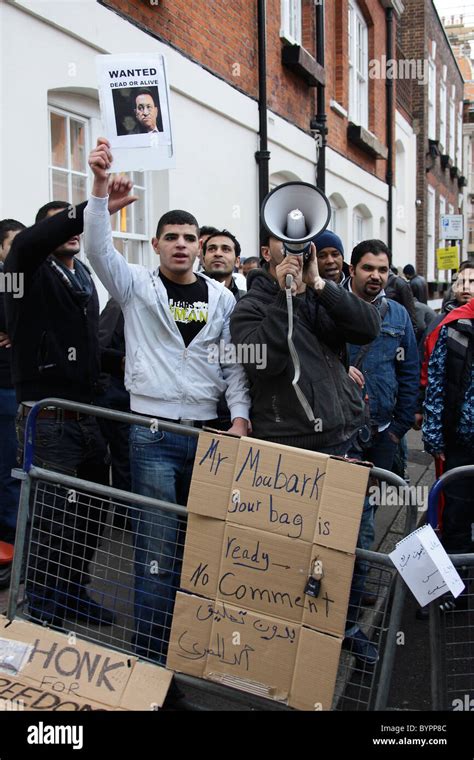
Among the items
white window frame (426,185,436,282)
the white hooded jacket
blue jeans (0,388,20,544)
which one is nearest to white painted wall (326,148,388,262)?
white window frame (426,185,436,282)

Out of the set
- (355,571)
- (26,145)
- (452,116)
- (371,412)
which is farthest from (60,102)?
(452,116)

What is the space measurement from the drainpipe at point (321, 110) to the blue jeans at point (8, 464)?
28.1ft

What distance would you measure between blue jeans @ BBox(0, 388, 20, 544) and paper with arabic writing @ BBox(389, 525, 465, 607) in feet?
8.70

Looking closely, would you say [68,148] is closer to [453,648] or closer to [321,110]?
[453,648]

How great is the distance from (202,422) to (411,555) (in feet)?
4.03

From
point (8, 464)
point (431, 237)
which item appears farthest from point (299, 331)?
point (431, 237)

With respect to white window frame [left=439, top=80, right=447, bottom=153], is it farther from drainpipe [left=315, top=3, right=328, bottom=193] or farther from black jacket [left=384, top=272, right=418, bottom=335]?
black jacket [left=384, top=272, right=418, bottom=335]

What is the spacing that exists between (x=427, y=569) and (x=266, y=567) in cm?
59

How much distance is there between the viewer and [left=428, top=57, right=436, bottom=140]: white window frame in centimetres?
2314

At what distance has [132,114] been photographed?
10.6 ft

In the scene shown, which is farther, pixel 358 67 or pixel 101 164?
pixel 358 67

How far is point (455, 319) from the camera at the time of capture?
14.0 ft

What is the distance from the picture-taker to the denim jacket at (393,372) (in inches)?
181
